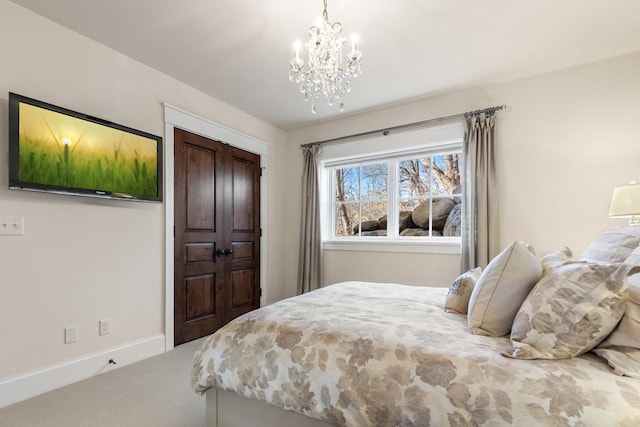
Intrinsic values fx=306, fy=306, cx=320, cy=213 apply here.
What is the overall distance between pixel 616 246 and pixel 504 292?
25.8 inches

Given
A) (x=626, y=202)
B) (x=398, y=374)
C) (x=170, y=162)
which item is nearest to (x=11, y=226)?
(x=170, y=162)

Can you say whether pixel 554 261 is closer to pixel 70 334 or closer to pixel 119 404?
pixel 119 404

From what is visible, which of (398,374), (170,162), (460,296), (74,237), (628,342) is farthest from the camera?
(170,162)

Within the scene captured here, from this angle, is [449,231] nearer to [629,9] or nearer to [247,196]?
[629,9]

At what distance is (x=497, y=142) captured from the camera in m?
3.03

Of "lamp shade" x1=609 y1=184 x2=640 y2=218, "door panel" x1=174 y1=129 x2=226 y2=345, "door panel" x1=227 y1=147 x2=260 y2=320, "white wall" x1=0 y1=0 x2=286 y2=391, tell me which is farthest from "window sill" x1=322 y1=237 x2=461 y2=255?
"white wall" x1=0 y1=0 x2=286 y2=391

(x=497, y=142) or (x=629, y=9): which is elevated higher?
(x=629, y=9)

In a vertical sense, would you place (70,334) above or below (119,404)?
above

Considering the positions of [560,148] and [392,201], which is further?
[392,201]

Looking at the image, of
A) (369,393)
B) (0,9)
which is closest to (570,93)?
(369,393)

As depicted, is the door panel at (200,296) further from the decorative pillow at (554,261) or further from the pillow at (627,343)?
the pillow at (627,343)

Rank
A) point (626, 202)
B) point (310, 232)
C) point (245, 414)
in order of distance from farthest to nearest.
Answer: point (310, 232) < point (626, 202) < point (245, 414)

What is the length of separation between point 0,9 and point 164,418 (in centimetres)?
275

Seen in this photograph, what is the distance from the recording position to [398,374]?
109 cm
